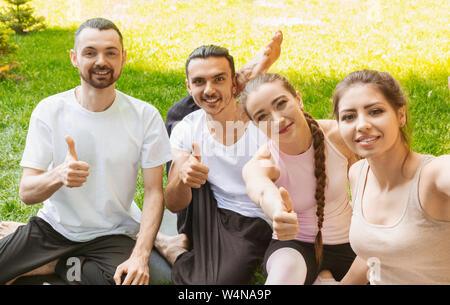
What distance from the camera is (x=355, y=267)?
2.31m

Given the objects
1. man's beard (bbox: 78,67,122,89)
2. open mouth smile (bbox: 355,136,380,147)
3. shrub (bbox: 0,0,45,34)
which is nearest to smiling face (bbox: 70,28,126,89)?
man's beard (bbox: 78,67,122,89)

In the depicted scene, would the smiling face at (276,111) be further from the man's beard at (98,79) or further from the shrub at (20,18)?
the shrub at (20,18)

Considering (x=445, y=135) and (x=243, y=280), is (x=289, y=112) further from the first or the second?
(x=445, y=135)

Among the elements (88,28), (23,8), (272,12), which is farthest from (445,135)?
(23,8)

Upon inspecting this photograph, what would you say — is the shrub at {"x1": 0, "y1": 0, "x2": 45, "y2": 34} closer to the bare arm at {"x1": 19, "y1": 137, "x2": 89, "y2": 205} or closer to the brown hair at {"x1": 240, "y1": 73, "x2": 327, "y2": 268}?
the bare arm at {"x1": 19, "y1": 137, "x2": 89, "y2": 205}

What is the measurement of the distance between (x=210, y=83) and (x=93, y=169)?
76 cm

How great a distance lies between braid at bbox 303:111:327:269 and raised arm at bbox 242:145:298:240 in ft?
0.61

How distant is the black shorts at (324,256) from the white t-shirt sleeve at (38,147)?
3.96ft

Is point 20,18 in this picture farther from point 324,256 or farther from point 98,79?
point 324,256

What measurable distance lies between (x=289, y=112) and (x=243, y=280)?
91 cm

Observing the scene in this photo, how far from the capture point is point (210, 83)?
2.66 m

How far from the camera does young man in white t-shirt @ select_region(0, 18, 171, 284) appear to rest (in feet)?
8.55

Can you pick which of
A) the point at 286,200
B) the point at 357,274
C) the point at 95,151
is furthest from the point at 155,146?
the point at 357,274

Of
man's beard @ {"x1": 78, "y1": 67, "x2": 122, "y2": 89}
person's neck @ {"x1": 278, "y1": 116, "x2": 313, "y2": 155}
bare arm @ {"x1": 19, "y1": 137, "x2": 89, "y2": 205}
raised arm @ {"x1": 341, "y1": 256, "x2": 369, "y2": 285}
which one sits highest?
man's beard @ {"x1": 78, "y1": 67, "x2": 122, "y2": 89}
